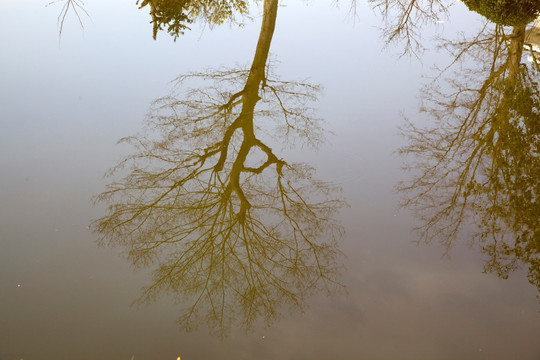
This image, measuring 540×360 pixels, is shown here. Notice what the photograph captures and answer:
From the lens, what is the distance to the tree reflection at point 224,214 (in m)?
4.38

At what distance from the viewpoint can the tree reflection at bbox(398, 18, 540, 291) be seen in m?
4.96

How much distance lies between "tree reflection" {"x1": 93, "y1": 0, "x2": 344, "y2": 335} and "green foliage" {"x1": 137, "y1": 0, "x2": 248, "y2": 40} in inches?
140

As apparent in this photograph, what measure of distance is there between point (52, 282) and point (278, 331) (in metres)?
2.18

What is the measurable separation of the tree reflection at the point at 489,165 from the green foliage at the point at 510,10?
55cm

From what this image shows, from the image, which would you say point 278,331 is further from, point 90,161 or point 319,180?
point 90,161

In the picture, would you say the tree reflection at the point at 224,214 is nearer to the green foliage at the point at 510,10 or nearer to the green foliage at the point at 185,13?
the green foliage at the point at 185,13

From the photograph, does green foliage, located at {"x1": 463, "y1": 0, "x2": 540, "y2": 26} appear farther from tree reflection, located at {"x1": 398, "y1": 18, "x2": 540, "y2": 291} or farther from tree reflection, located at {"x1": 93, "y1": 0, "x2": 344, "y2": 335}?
tree reflection, located at {"x1": 93, "y1": 0, "x2": 344, "y2": 335}

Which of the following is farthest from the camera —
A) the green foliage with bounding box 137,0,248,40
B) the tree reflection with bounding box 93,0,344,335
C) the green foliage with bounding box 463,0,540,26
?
the green foliage with bounding box 137,0,248,40

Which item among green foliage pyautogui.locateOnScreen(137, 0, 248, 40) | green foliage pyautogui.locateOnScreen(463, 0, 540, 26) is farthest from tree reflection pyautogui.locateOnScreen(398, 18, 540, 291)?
green foliage pyautogui.locateOnScreen(137, 0, 248, 40)

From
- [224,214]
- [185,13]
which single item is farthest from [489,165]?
[185,13]

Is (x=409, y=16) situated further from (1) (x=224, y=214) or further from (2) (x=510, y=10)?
(1) (x=224, y=214)

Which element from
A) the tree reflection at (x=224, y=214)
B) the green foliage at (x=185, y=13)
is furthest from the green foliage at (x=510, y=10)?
the green foliage at (x=185, y=13)

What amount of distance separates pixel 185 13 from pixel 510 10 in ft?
21.8

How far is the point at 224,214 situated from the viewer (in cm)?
530
